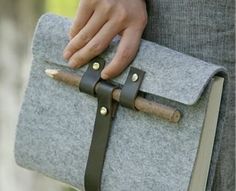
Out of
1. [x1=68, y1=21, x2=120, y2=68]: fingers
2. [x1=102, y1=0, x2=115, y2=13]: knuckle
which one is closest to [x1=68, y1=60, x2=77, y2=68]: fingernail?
[x1=68, y1=21, x2=120, y2=68]: fingers

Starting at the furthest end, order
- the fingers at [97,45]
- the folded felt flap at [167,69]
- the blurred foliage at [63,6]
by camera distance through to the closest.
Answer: the blurred foliage at [63,6]
the fingers at [97,45]
the folded felt flap at [167,69]

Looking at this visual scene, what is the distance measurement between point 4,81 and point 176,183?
1.05 meters

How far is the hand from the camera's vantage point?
1.20 meters

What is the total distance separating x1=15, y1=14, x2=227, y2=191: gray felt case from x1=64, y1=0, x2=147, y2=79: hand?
Result: 0.06 ft

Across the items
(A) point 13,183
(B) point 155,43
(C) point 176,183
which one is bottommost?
(A) point 13,183

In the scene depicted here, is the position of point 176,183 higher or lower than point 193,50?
lower

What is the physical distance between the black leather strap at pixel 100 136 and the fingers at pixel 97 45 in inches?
2.1

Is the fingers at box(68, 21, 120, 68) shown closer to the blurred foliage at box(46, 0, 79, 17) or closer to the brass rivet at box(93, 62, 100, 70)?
the brass rivet at box(93, 62, 100, 70)

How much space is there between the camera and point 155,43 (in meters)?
1.22

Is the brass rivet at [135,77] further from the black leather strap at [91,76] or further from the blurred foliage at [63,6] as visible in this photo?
the blurred foliage at [63,6]

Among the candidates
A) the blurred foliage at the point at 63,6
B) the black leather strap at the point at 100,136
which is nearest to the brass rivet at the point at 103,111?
the black leather strap at the point at 100,136

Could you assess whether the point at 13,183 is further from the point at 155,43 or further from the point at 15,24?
the point at 155,43

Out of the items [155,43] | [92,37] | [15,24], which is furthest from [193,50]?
[15,24]

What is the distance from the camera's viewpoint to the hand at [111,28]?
1198 mm
